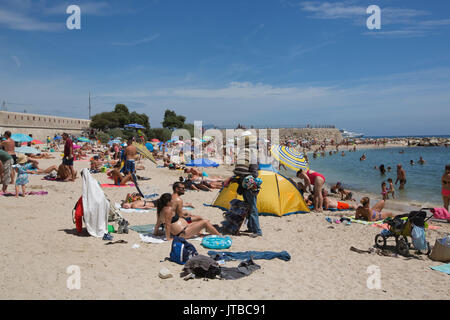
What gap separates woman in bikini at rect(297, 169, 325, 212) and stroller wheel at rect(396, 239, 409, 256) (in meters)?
2.89

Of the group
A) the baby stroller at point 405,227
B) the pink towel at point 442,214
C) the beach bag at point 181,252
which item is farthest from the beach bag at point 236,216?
the pink towel at point 442,214

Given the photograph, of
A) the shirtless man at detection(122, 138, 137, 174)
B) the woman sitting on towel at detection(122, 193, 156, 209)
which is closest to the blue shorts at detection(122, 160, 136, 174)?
the shirtless man at detection(122, 138, 137, 174)

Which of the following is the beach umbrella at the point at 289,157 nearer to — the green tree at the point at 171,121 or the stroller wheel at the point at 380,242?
the stroller wheel at the point at 380,242

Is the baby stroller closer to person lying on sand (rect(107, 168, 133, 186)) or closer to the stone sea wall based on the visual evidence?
person lying on sand (rect(107, 168, 133, 186))

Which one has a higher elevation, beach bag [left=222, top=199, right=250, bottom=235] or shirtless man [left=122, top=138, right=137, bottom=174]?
shirtless man [left=122, top=138, right=137, bottom=174]

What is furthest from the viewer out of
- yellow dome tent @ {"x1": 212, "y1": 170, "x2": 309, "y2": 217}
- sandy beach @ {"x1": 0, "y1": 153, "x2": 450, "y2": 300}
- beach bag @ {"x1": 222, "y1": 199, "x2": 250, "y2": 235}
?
yellow dome tent @ {"x1": 212, "y1": 170, "x2": 309, "y2": 217}

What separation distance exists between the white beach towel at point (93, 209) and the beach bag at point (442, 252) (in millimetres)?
5608

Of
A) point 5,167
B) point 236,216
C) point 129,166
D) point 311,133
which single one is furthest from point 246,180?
point 311,133

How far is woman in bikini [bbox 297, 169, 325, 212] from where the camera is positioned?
26.1ft

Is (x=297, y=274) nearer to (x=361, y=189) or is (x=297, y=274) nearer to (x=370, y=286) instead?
(x=370, y=286)

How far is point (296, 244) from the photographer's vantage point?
559cm

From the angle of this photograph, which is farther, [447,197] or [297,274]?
[447,197]
